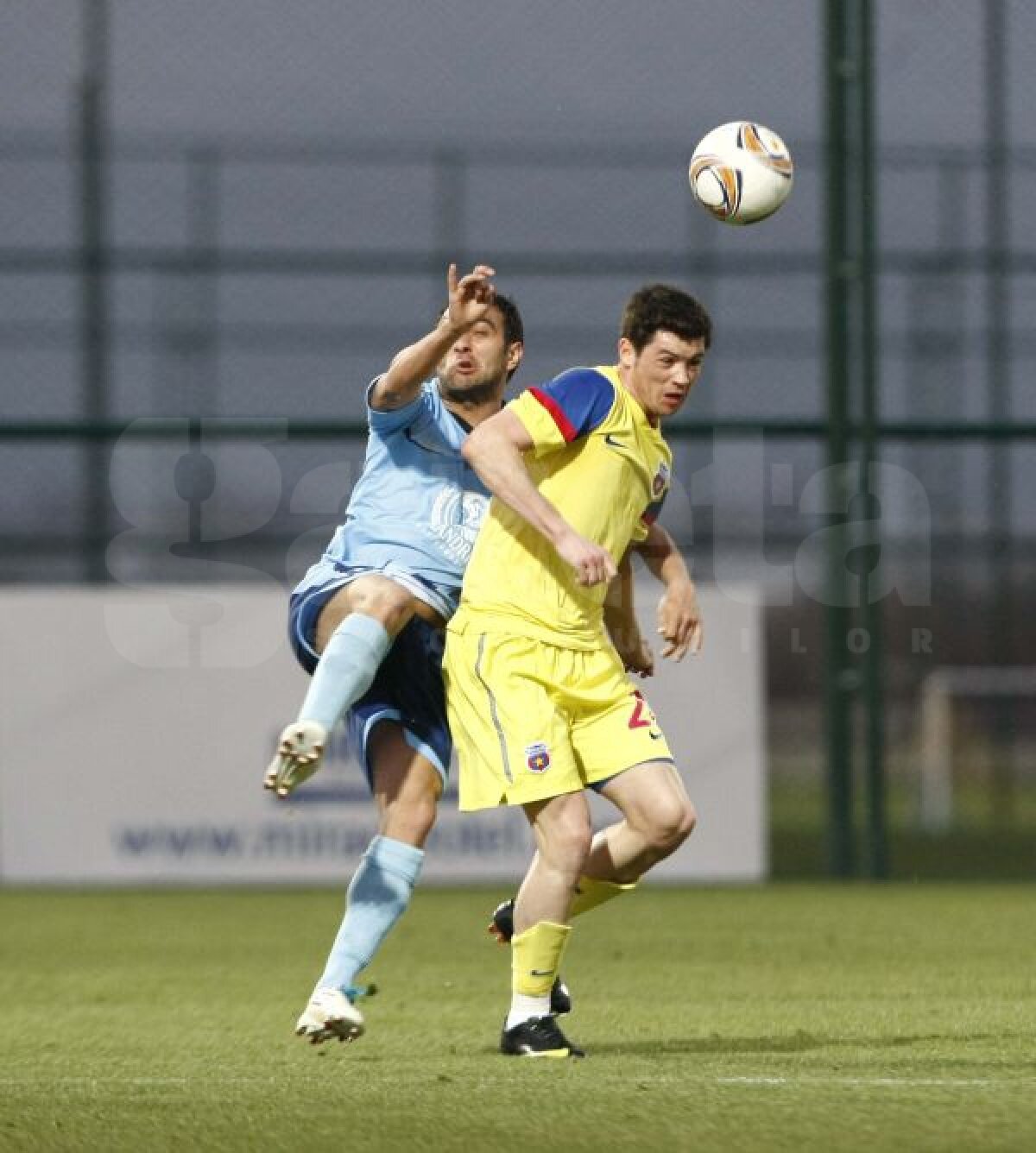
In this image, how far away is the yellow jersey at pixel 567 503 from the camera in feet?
16.6

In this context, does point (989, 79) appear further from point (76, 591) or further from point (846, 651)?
point (76, 591)

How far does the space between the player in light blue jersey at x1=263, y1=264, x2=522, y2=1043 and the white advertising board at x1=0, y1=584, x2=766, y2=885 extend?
175 inches

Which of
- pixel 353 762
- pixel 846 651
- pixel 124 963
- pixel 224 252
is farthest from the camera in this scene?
pixel 224 252

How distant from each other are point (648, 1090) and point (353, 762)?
571cm

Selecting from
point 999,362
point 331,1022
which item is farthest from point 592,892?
point 999,362

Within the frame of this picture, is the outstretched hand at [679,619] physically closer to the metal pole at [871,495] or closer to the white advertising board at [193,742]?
the white advertising board at [193,742]

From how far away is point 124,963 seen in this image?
24.7 feet

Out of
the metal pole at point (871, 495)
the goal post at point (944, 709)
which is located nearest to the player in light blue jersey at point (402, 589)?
the metal pole at point (871, 495)

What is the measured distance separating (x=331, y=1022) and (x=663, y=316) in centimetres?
174

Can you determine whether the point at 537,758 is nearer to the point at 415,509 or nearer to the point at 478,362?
the point at 415,509

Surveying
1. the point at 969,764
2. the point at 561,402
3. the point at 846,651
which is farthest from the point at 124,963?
the point at 969,764

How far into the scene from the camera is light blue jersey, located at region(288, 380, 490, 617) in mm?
5352

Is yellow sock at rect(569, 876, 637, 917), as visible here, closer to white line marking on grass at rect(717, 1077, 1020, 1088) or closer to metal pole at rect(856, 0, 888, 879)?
white line marking on grass at rect(717, 1077, 1020, 1088)

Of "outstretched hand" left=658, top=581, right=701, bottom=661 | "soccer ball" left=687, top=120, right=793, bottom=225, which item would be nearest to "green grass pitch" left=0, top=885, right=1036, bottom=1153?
"outstretched hand" left=658, top=581, right=701, bottom=661
